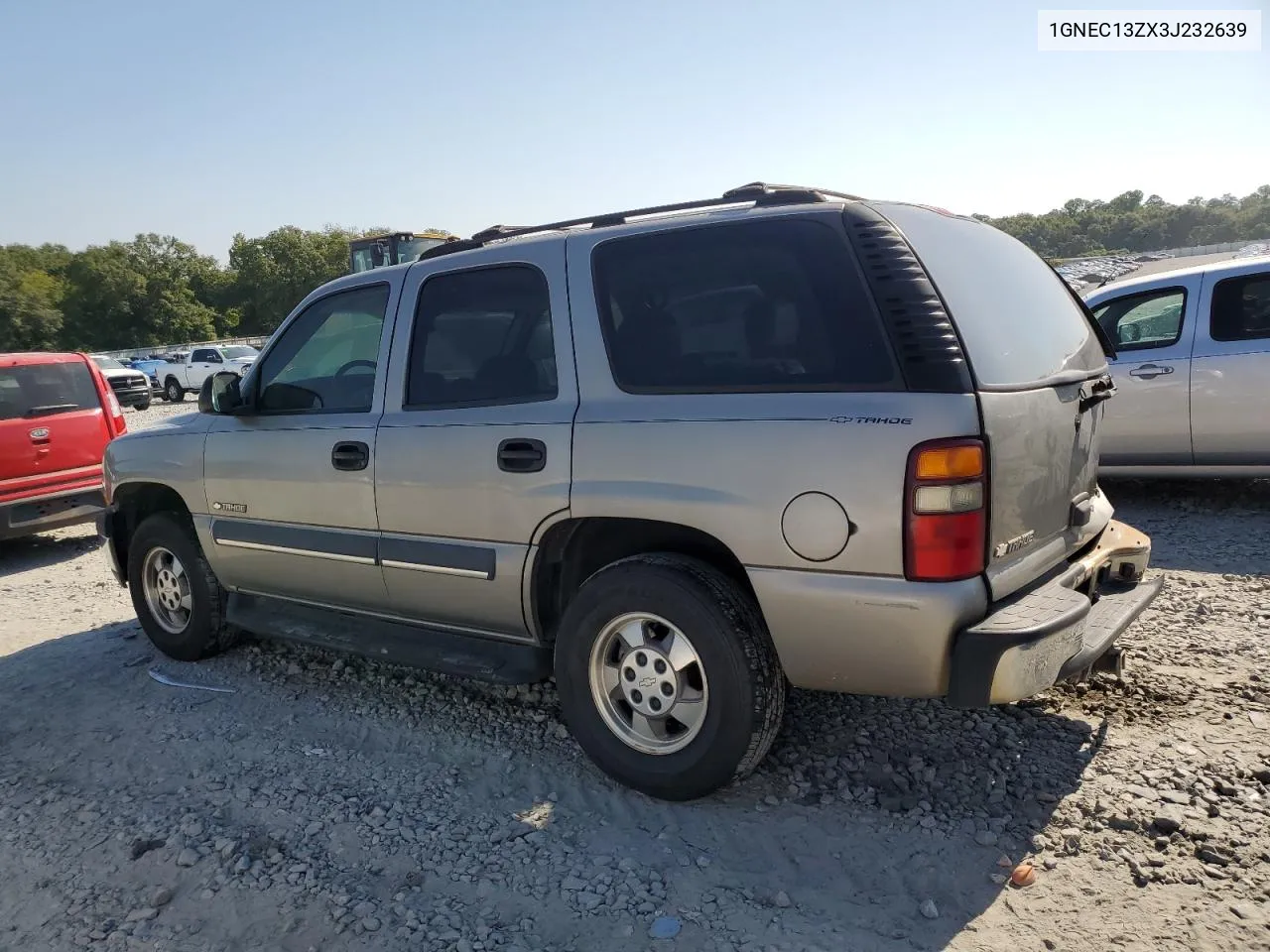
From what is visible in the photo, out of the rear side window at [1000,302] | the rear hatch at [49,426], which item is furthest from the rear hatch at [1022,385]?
the rear hatch at [49,426]

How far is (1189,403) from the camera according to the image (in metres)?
6.72

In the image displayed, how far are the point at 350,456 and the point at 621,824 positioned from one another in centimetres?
194

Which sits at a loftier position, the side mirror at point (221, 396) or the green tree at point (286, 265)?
the green tree at point (286, 265)

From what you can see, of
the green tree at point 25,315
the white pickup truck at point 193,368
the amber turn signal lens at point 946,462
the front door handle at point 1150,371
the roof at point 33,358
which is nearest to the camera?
the amber turn signal lens at point 946,462

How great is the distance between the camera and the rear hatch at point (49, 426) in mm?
7516

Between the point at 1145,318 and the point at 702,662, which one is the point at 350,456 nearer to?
the point at 702,662

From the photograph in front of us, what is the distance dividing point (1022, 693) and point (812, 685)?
A: 2.07 feet

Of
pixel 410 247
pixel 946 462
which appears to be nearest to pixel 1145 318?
pixel 946 462

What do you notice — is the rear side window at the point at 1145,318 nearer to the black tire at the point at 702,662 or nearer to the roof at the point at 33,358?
the black tire at the point at 702,662

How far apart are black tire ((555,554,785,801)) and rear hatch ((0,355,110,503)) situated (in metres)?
6.45

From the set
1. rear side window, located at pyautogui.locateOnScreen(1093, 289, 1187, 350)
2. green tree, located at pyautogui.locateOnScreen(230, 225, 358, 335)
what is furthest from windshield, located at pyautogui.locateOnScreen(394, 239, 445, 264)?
green tree, located at pyautogui.locateOnScreen(230, 225, 358, 335)

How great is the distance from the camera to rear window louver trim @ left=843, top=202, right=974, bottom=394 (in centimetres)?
264

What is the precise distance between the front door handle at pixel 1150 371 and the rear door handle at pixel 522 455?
5582 mm

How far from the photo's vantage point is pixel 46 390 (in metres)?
7.93
